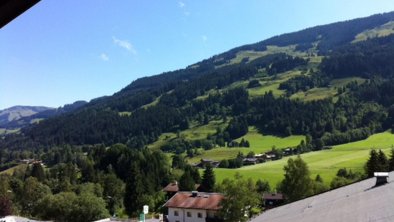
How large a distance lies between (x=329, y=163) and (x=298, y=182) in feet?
226

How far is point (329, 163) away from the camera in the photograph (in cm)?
13162

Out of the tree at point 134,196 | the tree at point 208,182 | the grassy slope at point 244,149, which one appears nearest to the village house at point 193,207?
the tree at point 134,196

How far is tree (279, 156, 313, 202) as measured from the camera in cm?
6688

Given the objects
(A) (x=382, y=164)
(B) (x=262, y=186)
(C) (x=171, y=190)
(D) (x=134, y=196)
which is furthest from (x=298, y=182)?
(B) (x=262, y=186)

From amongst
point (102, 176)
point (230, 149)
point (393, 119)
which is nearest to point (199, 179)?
point (102, 176)

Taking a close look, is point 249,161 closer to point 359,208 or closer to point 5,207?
point 5,207

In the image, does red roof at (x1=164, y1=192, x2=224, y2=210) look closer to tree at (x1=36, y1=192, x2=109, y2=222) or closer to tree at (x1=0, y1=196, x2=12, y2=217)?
tree at (x1=36, y1=192, x2=109, y2=222)

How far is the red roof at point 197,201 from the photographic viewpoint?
6711cm

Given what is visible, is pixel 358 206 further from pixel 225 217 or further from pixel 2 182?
pixel 2 182

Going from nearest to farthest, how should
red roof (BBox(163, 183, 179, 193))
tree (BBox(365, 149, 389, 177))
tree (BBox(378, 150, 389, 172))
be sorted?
1. tree (BBox(378, 150, 389, 172))
2. tree (BBox(365, 149, 389, 177))
3. red roof (BBox(163, 183, 179, 193))

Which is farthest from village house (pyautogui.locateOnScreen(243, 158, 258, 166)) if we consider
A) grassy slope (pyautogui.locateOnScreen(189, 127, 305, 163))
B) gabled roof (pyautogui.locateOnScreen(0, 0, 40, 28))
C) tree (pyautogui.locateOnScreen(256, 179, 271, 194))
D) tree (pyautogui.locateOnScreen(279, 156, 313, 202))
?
gabled roof (pyautogui.locateOnScreen(0, 0, 40, 28))

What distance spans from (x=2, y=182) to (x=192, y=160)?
93617mm

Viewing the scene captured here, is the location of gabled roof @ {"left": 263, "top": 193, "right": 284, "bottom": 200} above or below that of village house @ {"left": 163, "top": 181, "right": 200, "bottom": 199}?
below

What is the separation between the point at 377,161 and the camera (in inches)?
2569
